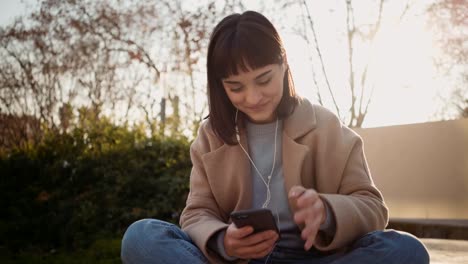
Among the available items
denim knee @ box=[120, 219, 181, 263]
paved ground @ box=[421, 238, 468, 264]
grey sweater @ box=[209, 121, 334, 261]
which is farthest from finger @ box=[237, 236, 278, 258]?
paved ground @ box=[421, 238, 468, 264]

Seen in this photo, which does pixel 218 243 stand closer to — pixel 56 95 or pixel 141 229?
pixel 141 229

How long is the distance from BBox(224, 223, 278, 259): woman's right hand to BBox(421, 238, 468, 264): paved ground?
1.40 metres

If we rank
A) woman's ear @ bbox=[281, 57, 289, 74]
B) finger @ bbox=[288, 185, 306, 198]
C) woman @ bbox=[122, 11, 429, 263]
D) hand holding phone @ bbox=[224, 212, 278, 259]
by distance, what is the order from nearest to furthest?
finger @ bbox=[288, 185, 306, 198]
hand holding phone @ bbox=[224, 212, 278, 259]
woman @ bbox=[122, 11, 429, 263]
woman's ear @ bbox=[281, 57, 289, 74]

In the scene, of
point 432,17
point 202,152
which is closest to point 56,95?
point 432,17

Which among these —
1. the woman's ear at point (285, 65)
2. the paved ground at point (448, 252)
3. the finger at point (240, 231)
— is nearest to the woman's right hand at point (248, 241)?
the finger at point (240, 231)

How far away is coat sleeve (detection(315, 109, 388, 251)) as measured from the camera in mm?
1705

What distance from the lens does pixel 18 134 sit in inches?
372

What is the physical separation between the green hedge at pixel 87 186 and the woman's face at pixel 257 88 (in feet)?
10.7

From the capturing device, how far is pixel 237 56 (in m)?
1.90

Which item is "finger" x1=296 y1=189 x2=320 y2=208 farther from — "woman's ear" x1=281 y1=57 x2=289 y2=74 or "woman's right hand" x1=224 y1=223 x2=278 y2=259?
"woman's ear" x1=281 y1=57 x2=289 y2=74

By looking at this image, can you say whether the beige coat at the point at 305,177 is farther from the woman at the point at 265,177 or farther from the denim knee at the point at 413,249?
the denim knee at the point at 413,249

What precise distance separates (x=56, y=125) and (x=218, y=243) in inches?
297

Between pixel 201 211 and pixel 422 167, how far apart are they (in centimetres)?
410

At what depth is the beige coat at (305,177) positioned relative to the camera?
1.77m
